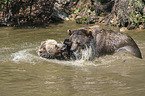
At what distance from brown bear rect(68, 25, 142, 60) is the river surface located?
0.17 metres

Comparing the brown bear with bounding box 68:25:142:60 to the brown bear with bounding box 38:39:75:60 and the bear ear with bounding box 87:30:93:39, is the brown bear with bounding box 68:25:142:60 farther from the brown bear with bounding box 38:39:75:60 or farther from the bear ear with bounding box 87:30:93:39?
the brown bear with bounding box 38:39:75:60

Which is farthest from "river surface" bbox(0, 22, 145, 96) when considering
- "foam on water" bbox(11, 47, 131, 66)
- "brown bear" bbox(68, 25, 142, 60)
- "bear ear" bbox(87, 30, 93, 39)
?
"bear ear" bbox(87, 30, 93, 39)

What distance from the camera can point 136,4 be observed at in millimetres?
11055

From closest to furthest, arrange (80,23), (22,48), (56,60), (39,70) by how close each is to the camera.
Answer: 1. (39,70)
2. (56,60)
3. (22,48)
4. (80,23)

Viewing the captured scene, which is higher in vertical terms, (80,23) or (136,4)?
(136,4)

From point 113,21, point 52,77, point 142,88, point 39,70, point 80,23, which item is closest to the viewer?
point 142,88

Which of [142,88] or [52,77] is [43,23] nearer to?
[52,77]

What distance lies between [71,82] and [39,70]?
1.23 m

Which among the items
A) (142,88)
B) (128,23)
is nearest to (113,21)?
(128,23)

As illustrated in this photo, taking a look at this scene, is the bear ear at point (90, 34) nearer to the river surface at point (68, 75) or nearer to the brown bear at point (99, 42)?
the brown bear at point (99, 42)

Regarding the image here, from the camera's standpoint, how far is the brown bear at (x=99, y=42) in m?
5.95

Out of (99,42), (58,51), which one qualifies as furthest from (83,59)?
(58,51)

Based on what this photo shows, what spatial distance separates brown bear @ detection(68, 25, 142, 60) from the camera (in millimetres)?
5945

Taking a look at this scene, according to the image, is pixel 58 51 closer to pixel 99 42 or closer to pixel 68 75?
pixel 99 42
